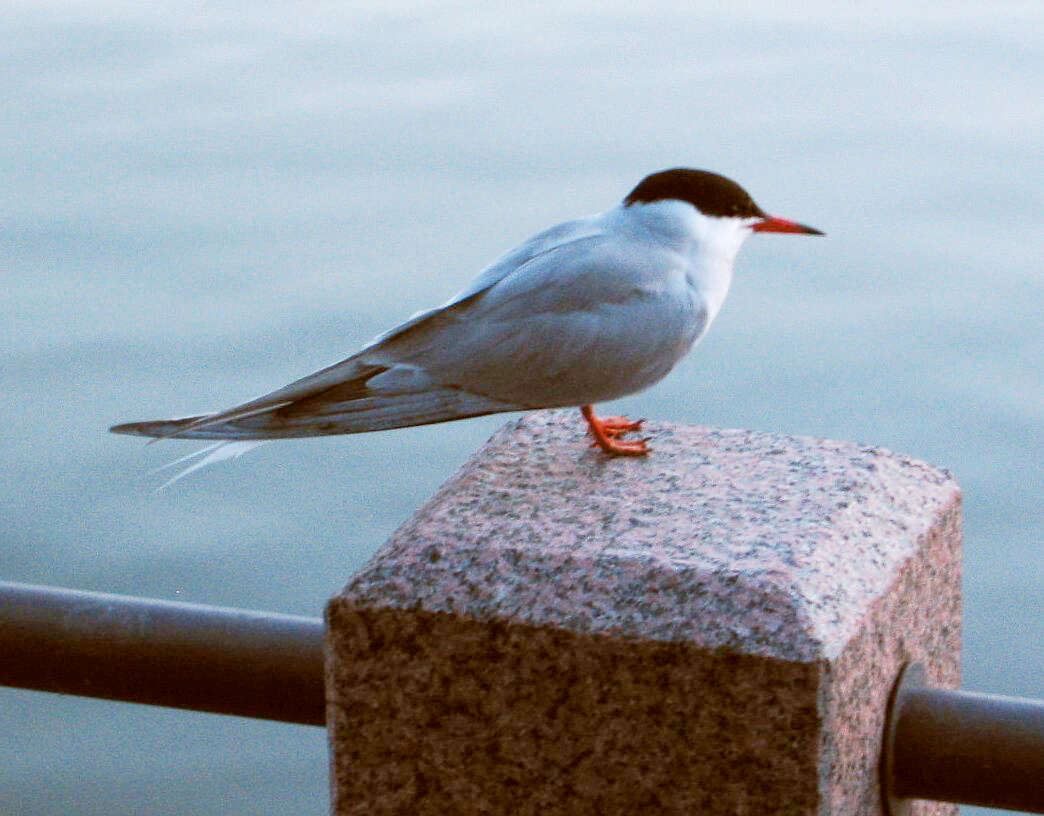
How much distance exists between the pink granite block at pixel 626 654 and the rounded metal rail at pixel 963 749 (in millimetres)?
41

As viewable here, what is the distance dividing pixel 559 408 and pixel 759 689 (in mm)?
1160

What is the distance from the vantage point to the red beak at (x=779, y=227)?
335cm

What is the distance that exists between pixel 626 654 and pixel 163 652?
72 centimetres

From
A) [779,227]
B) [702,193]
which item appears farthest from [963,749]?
[779,227]

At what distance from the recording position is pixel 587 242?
3.05 meters

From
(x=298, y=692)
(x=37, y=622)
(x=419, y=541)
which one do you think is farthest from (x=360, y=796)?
(x=37, y=622)

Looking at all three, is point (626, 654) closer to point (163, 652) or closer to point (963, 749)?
point (963, 749)

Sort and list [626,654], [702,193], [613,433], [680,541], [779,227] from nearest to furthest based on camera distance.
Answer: [626,654] → [680,541] → [613,433] → [702,193] → [779,227]

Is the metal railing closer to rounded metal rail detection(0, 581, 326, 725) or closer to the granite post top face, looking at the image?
rounded metal rail detection(0, 581, 326, 725)

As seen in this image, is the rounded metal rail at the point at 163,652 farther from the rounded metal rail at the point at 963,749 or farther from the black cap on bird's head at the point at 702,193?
the black cap on bird's head at the point at 702,193

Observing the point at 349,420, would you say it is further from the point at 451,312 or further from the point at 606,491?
the point at 606,491

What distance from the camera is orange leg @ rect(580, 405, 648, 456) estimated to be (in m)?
2.72

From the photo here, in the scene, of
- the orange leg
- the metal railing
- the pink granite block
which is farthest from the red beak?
the metal railing

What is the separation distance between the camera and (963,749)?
2.17m
